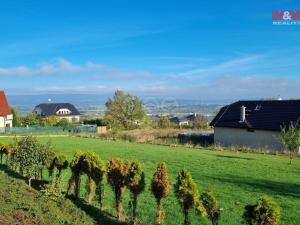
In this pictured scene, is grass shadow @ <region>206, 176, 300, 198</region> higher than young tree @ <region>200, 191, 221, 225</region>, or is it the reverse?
young tree @ <region>200, 191, 221, 225</region>

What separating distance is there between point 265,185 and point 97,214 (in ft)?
29.0

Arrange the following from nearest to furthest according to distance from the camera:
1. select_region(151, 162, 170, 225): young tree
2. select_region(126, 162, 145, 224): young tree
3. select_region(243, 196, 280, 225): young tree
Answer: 1. select_region(243, 196, 280, 225): young tree
2. select_region(151, 162, 170, 225): young tree
3. select_region(126, 162, 145, 224): young tree

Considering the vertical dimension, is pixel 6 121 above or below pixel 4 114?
below

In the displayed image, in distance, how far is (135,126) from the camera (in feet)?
227

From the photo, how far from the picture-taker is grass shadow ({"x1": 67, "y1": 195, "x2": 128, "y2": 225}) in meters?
11.1

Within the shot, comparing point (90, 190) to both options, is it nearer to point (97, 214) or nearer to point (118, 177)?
point (97, 214)

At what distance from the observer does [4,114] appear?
62188 mm

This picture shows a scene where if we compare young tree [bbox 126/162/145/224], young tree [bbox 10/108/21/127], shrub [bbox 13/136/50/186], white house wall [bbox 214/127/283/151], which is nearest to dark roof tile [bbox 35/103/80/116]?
young tree [bbox 10/108/21/127]

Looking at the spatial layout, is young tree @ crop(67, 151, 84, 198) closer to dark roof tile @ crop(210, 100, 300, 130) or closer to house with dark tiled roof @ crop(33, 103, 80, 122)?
dark roof tile @ crop(210, 100, 300, 130)

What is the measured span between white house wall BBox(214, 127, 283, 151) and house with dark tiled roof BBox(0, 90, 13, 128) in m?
33.4

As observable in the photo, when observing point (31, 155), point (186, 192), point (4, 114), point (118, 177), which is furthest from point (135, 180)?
point (4, 114)

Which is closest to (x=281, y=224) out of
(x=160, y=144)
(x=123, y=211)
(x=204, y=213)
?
(x=204, y=213)

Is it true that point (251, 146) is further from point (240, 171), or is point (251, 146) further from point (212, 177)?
point (212, 177)

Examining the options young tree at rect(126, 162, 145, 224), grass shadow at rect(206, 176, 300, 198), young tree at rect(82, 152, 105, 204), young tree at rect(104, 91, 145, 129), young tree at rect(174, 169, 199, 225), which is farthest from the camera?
young tree at rect(104, 91, 145, 129)
